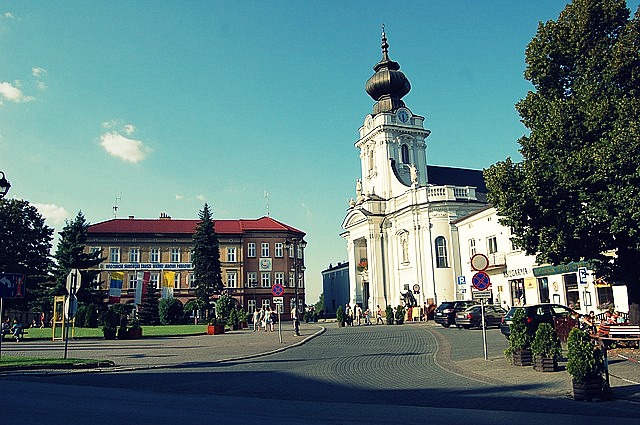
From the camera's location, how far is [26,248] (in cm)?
5978

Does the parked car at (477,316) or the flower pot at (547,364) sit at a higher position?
the parked car at (477,316)

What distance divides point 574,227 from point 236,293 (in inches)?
2451

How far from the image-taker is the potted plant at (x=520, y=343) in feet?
48.8

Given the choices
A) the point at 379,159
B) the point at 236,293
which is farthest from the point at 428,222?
the point at 236,293

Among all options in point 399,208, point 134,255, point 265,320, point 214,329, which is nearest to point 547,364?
point 214,329

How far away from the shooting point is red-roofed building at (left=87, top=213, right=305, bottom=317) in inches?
2881

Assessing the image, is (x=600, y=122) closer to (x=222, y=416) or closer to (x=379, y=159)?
(x=222, y=416)

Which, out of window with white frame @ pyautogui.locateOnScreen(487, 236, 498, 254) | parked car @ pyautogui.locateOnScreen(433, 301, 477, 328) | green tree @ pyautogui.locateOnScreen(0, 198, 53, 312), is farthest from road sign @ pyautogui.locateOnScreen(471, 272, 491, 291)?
green tree @ pyautogui.locateOnScreen(0, 198, 53, 312)

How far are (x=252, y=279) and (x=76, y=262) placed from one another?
26.4 m

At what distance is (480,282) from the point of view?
1698 cm

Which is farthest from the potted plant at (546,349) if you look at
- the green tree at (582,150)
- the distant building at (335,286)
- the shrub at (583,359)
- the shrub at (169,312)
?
the distant building at (335,286)

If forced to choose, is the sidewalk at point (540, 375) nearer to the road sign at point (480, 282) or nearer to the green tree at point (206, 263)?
the road sign at point (480, 282)

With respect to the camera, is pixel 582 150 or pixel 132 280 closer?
pixel 582 150

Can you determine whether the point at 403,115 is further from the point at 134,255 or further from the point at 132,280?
the point at 132,280
